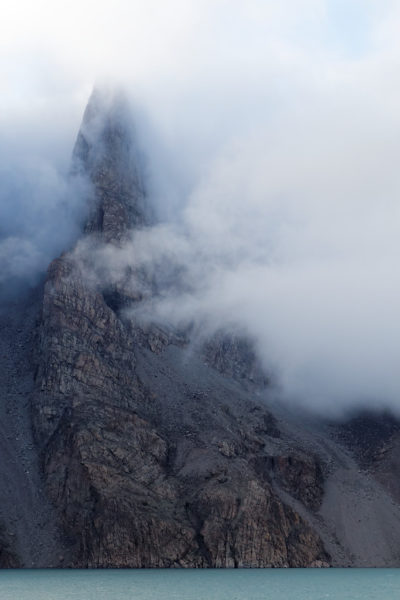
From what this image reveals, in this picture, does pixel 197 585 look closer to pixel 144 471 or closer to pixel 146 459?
pixel 144 471

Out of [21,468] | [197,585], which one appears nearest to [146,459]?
[21,468]

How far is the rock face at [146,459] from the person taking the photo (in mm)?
150388

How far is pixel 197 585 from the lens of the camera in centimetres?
10806

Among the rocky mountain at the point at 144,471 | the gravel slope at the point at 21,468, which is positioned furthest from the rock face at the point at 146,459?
the gravel slope at the point at 21,468

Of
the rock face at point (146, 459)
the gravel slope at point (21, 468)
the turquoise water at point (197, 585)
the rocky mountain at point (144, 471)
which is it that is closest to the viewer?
the turquoise water at point (197, 585)

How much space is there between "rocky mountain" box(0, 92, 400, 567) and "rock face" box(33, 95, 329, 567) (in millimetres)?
297

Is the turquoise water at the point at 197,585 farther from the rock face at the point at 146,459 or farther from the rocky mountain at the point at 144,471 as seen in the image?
the rock face at the point at 146,459

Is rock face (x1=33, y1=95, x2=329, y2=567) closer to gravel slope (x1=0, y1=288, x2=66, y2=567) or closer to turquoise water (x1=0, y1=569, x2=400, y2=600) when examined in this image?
gravel slope (x1=0, y1=288, x2=66, y2=567)

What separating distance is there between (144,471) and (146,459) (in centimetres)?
348

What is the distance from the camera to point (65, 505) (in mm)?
153250

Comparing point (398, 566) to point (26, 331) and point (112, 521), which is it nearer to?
point (112, 521)

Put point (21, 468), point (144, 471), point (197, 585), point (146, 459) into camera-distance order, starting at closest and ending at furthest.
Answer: point (197, 585) → point (21, 468) → point (144, 471) → point (146, 459)

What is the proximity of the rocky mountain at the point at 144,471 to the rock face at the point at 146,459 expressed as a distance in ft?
0.97

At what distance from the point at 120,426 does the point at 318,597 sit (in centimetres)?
8252
